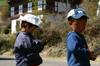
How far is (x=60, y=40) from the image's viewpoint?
70.6 feet

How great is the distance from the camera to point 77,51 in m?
2.83

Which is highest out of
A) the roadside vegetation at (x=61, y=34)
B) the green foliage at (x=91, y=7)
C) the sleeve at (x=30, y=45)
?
the sleeve at (x=30, y=45)

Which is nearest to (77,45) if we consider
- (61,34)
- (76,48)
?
(76,48)

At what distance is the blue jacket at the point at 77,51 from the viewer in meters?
2.84

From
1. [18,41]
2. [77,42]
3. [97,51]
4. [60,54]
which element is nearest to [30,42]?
[18,41]

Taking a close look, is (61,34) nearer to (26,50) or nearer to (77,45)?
(26,50)

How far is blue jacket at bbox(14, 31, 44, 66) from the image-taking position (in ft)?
10.7

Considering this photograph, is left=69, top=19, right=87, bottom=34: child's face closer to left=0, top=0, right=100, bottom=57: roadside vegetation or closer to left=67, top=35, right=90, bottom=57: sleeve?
left=67, top=35, right=90, bottom=57: sleeve

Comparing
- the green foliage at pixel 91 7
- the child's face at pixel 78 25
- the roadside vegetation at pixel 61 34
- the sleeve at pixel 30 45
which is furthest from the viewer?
the green foliage at pixel 91 7

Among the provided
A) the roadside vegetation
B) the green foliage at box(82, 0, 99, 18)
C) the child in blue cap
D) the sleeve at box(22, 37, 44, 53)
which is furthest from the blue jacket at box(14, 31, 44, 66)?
the green foliage at box(82, 0, 99, 18)

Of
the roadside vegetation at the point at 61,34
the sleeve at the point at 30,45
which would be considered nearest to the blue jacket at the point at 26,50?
the sleeve at the point at 30,45

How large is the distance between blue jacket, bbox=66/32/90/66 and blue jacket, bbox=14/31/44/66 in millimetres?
624

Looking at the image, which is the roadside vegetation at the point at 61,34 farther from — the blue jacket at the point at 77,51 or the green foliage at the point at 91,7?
the blue jacket at the point at 77,51

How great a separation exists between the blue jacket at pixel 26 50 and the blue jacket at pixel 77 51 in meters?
0.62
